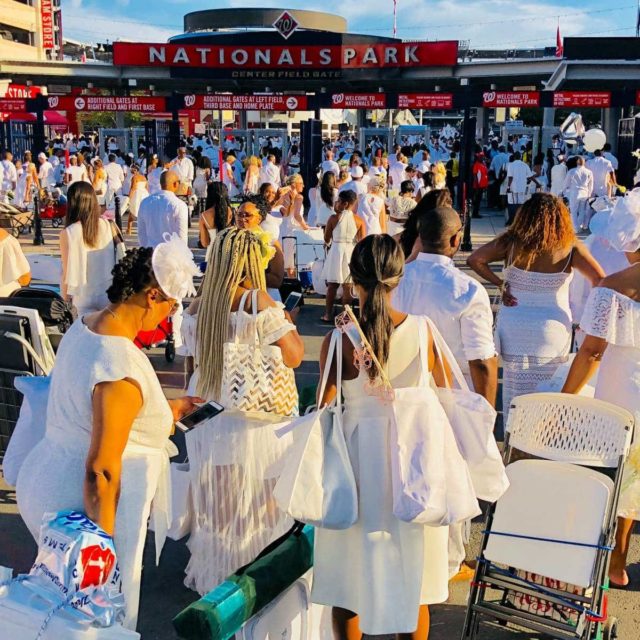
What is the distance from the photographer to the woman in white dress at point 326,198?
40.2 ft

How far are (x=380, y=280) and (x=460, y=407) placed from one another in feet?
1.84

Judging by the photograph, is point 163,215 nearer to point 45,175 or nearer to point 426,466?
point 426,466

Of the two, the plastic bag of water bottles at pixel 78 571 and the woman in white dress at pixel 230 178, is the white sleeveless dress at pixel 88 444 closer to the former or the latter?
the plastic bag of water bottles at pixel 78 571

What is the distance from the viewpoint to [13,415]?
15.9 feet

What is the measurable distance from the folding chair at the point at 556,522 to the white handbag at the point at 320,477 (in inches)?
39.5

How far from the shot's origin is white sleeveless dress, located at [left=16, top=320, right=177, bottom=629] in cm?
286

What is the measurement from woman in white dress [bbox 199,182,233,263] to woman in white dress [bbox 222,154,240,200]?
13.7 meters

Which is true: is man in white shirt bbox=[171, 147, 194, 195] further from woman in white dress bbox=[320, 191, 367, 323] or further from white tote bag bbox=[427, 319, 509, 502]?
white tote bag bbox=[427, 319, 509, 502]

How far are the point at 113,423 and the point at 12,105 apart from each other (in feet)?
82.2

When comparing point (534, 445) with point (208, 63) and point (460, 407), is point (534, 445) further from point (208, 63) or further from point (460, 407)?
point (208, 63)

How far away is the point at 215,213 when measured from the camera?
8.20 meters

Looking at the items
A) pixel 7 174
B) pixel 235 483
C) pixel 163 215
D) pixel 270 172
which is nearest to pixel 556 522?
pixel 235 483

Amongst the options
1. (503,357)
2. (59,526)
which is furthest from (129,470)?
(503,357)

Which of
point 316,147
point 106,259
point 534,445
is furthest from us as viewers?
point 316,147
